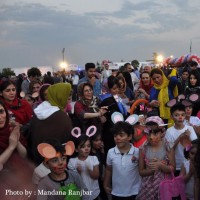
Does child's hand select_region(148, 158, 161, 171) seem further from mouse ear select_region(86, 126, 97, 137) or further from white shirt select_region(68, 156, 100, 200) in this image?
mouse ear select_region(86, 126, 97, 137)

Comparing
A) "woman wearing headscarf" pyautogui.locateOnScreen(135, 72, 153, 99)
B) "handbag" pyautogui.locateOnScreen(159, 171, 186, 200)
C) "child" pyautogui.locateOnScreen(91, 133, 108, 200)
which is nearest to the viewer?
"handbag" pyautogui.locateOnScreen(159, 171, 186, 200)

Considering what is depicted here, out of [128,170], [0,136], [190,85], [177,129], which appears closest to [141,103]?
[190,85]

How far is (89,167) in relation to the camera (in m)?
3.41

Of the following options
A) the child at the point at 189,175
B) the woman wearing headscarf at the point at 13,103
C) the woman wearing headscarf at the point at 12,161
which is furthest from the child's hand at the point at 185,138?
the woman wearing headscarf at the point at 13,103

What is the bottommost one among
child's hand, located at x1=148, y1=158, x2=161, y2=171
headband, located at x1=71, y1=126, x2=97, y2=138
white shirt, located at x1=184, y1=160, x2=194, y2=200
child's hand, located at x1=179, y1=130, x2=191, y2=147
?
white shirt, located at x1=184, y1=160, x2=194, y2=200

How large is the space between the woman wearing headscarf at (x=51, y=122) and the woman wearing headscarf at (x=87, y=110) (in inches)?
35.4

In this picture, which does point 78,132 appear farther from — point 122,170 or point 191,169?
point 191,169

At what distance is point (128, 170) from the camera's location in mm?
3336

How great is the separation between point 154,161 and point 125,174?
357 millimetres

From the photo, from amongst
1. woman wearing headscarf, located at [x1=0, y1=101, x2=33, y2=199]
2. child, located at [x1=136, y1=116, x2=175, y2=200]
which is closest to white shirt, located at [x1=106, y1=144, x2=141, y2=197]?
child, located at [x1=136, y1=116, x2=175, y2=200]

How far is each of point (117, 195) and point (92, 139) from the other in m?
0.80

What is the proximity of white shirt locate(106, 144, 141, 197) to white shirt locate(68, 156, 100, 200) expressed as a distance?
0.65 feet

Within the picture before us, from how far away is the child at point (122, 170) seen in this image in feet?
11.0

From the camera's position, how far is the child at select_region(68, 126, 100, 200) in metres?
3.41
